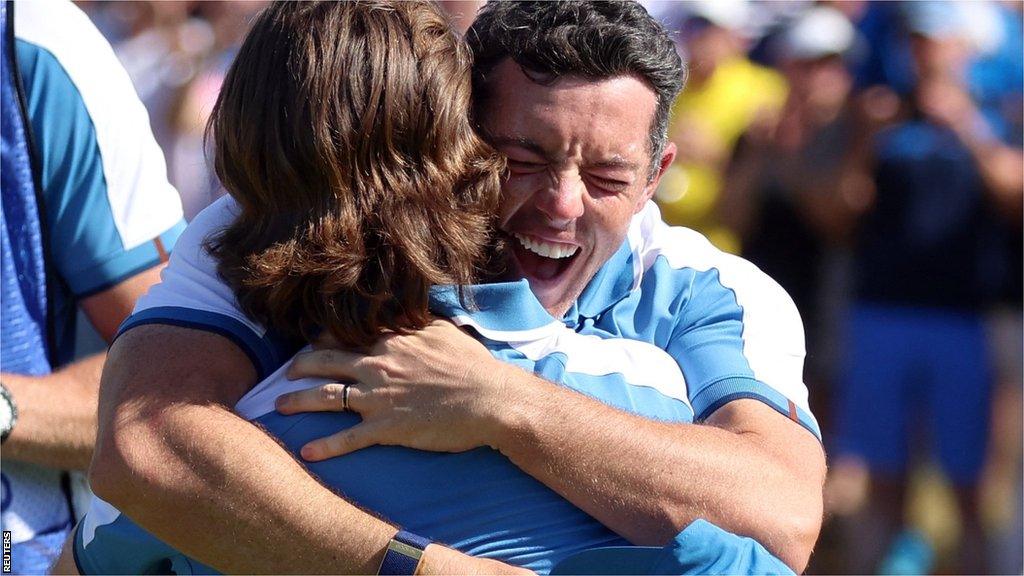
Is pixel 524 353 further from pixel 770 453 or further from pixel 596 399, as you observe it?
pixel 770 453

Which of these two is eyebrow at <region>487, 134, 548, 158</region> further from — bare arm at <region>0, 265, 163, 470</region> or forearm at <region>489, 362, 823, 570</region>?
bare arm at <region>0, 265, 163, 470</region>

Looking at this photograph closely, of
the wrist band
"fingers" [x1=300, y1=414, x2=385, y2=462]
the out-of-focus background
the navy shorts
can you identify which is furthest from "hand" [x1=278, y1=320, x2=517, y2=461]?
the navy shorts

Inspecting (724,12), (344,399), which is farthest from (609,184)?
(724,12)

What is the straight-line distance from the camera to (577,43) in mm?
2492

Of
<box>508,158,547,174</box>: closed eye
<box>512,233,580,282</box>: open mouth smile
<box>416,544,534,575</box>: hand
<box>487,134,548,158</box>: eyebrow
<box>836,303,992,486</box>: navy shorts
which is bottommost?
<box>836,303,992,486</box>: navy shorts

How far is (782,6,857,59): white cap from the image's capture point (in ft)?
20.0

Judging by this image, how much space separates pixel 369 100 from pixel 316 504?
0.65 m

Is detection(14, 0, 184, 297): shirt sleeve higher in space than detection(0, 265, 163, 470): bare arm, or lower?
higher

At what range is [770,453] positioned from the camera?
230cm

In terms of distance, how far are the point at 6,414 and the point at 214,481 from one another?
0.69m

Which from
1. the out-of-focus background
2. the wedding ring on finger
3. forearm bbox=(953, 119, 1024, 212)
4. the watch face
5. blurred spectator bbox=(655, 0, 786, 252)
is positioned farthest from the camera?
blurred spectator bbox=(655, 0, 786, 252)

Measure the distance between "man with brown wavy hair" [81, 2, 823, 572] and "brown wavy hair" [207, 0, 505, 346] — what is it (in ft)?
0.29

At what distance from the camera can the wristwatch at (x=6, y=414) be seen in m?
2.66

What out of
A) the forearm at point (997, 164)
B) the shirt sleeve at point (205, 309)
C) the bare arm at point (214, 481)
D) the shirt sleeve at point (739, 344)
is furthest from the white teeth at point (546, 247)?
the forearm at point (997, 164)
